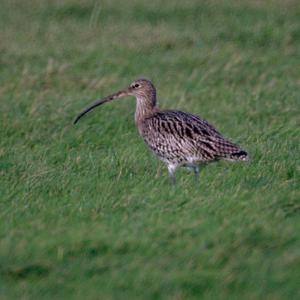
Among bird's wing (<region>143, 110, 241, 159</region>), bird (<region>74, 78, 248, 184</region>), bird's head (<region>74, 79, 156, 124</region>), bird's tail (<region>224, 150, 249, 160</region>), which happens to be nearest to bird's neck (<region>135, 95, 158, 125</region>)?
bird's head (<region>74, 79, 156, 124</region>)

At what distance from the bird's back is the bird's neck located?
600 mm

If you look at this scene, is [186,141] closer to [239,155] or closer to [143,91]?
[239,155]

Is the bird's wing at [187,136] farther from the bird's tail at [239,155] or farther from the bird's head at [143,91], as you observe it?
the bird's head at [143,91]

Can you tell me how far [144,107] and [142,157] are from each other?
0.67m

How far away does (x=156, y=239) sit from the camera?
8086 millimetres

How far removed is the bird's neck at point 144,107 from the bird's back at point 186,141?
600 mm

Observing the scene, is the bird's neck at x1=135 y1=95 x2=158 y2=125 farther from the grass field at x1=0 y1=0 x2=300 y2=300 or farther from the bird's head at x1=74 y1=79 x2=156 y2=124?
the grass field at x1=0 y1=0 x2=300 y2=300

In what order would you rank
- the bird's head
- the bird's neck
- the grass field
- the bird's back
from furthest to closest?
1. the bird's head
2. the bird's neck
3. the bird's back
4. the grass field

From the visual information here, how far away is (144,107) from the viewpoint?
11891mm

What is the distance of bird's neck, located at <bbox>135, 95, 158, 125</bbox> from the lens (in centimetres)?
1178

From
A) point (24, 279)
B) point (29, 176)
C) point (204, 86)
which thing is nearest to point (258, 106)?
point (204, 86)

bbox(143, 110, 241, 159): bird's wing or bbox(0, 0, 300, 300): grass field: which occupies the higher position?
bbox(143, 110, 241, 159): bird's wing

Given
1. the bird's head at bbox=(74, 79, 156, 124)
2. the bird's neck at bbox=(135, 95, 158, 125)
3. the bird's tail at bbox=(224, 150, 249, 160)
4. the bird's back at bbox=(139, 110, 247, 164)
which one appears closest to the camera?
the bird's tail at bbox=(224, 150, 249, 160)

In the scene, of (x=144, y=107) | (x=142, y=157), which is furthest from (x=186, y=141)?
(x=144, y=107)
